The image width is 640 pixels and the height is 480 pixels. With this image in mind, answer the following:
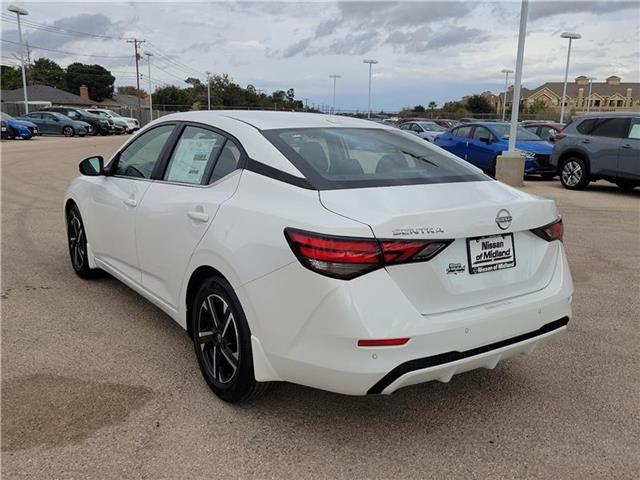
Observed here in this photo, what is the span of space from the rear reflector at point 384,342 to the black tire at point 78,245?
11.4ft

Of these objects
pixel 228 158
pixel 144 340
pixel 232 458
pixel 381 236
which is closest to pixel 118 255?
pixel 144 340

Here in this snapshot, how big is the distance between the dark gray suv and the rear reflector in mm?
10858

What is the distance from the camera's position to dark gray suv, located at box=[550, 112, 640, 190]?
1151 cm

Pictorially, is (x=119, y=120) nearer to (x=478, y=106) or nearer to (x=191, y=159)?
(x=191, y=159)

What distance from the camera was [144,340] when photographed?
405 cm

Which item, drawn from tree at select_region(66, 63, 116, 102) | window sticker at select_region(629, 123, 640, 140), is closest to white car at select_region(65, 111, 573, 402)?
window sticker at select_region(629, 123, 640, 140)

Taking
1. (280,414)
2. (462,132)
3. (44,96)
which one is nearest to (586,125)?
(462,132)

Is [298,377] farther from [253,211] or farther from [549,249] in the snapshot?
[549,249]

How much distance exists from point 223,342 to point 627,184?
39.4ft

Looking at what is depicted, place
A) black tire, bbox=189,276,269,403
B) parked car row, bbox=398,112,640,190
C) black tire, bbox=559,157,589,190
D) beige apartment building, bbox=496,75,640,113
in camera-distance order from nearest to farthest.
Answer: black tire, bbox=189,276,269,403, parked car row, bbox=398,112,640,190, black tire, bbox=559,157,589,190, beige apartment building, bbox=496,75,640,113

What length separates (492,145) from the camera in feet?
49.6

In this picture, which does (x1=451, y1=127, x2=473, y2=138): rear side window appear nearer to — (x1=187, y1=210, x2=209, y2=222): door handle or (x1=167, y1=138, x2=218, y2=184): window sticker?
(x1=167, y1=138, x2=218, y2=184): window sticker

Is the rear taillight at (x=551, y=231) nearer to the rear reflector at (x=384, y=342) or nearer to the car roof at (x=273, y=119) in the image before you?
the rear reflector at (x=384, y=342)

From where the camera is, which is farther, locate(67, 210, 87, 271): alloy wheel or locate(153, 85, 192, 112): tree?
locate(153, 85, 192, 112): tree
